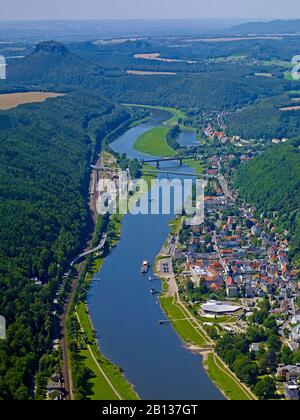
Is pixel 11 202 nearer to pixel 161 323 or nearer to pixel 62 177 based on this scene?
pixel 62 177

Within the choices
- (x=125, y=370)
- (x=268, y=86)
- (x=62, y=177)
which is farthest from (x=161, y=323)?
(x=268, y=86)

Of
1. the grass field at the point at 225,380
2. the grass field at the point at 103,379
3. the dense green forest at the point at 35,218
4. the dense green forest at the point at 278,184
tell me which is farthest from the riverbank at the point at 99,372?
the dense green forest at the point at 278,184

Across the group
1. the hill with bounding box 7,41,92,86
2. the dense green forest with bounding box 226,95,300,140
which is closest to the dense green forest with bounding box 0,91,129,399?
the dense green forest with bounding box 226,95,300,140

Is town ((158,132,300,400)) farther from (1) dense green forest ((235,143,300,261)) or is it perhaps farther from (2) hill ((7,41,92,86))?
(2) hill ((7,41,92,86))

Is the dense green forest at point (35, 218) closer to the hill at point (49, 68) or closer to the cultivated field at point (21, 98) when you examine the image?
the cultivated field at point (21, 98)

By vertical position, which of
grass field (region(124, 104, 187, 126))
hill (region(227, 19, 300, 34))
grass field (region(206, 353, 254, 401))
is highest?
hill (region(227, 19, 300, 34))

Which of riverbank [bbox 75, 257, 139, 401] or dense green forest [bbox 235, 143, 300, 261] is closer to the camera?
riverbank [bbox 75, 257, 139, 401]

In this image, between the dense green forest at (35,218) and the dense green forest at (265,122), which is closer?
the dense green forest at (35,218)
